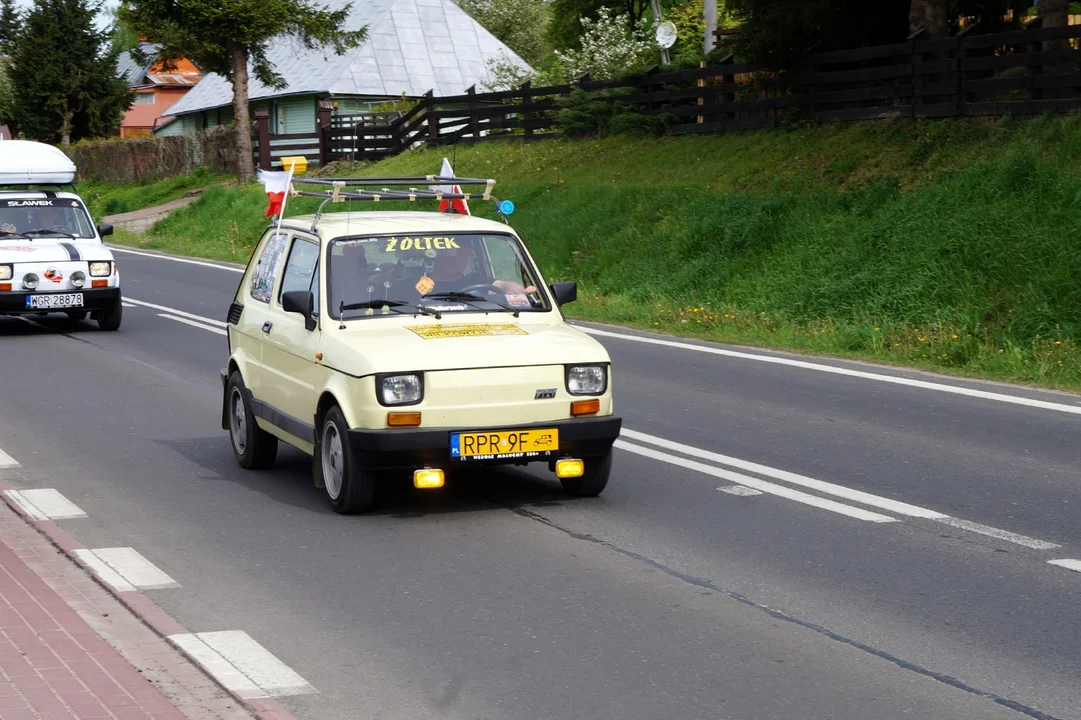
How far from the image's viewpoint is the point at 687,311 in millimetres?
19875

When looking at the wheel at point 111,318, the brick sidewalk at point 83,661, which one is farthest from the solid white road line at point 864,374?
the brick sidewalk at point 83,661

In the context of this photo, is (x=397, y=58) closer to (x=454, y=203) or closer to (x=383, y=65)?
(x=383, y=65)

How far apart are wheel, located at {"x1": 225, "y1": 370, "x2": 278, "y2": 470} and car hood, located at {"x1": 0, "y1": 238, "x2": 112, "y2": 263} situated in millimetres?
9710

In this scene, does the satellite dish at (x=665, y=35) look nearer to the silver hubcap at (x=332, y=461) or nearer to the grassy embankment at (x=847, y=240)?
the grassy embankment at (x=847, y=240)

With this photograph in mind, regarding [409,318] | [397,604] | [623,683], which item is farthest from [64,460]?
[623,683]

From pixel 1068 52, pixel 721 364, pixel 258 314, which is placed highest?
pixel 1068 52

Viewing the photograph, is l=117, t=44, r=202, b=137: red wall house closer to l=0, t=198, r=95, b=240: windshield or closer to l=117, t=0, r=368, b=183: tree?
l=117, t=0, r=368, b=183: tree

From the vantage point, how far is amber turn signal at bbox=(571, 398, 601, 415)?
8641 millimetres

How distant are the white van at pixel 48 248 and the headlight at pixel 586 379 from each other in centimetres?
1197

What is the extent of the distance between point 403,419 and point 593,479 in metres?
1.40

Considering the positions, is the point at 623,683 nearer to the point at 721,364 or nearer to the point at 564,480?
the point at 564,480

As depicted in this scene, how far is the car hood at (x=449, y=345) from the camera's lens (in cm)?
837

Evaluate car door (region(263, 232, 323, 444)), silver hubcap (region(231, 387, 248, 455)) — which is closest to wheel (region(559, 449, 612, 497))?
car door (region(263, 232, 323, 444))

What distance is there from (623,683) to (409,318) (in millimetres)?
3840
